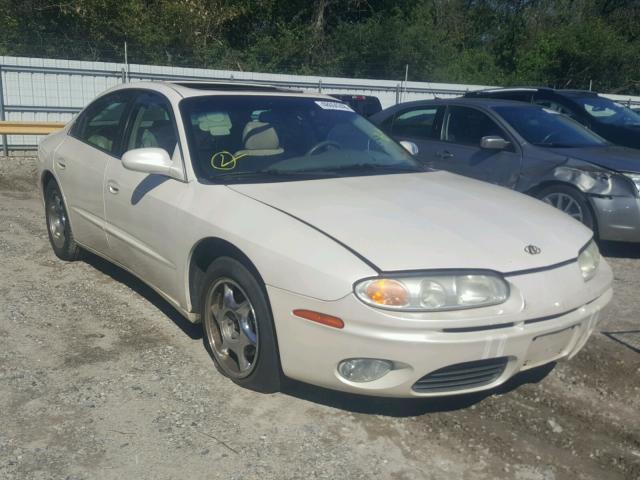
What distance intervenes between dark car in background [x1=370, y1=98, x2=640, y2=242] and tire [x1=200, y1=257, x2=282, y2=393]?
399cm

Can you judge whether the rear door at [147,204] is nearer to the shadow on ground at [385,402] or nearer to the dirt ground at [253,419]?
the dirt ground at [253,419]

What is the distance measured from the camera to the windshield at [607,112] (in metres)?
9.48

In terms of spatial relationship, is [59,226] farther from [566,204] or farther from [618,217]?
[618,217]

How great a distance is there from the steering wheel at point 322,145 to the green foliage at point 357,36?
1732 centimetres

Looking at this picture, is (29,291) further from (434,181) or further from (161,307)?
(434,181)

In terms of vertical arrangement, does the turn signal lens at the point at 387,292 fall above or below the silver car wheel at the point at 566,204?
above

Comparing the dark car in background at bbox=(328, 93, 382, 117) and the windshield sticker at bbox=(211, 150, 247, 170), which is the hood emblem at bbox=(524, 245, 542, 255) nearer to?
the windshield sticker at bbox=(211, 150, 247, 170)

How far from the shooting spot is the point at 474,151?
7.37 m

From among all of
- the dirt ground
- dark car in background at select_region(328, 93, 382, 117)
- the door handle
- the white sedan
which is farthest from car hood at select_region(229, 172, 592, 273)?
dark car in background at select_region(328, 93, 382, 117)

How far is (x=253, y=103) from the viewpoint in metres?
4.53

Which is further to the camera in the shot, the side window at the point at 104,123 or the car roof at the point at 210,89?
the side window at the point at 104,123

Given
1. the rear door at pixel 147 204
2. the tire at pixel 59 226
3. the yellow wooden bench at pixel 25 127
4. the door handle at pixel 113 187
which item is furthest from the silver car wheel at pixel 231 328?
the yellow wooden bench at pixel 25 127

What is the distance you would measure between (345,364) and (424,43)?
2678cm

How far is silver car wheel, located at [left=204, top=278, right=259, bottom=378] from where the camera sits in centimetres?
356
